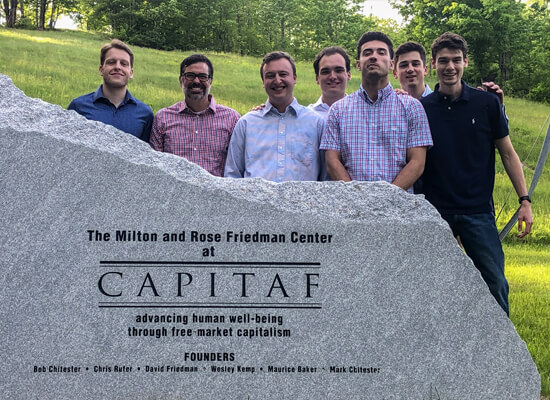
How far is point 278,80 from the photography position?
14.4 ft

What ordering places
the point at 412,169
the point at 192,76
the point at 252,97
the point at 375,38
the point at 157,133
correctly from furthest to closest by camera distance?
the point at 252,97 → the point at 157,133 → the point at 192,76 → the point at 375,38 → the point at 412,169

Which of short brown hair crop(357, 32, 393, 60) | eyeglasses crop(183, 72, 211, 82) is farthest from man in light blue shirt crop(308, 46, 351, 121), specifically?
eyeglasses crop(183, 72, 211, 82)

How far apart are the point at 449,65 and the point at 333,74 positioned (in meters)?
0.91

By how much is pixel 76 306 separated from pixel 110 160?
3.12 ft

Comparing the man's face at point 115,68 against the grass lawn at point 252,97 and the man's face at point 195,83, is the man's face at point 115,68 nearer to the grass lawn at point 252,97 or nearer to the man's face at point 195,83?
the man's face at point 195,83

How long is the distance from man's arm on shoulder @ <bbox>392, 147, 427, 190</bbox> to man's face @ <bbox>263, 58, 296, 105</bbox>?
97cm

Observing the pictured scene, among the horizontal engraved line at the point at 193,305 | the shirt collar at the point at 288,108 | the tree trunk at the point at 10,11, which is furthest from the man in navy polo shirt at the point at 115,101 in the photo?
the tree trunk at the point at 10,11

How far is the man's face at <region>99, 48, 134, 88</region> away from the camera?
4613 millimetres

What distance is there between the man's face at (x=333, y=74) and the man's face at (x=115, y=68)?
1.54m

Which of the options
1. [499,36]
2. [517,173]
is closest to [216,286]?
[517,173]

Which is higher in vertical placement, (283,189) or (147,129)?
(147,129)

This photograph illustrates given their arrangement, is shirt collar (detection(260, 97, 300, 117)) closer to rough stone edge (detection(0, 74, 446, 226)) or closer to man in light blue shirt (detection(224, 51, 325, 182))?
man in light blue shirt (detection(224, 51, 325, 182))

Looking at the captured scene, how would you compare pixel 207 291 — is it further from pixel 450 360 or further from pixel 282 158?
pixel 450 360

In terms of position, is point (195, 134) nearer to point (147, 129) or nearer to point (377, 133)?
point (147, 129)
